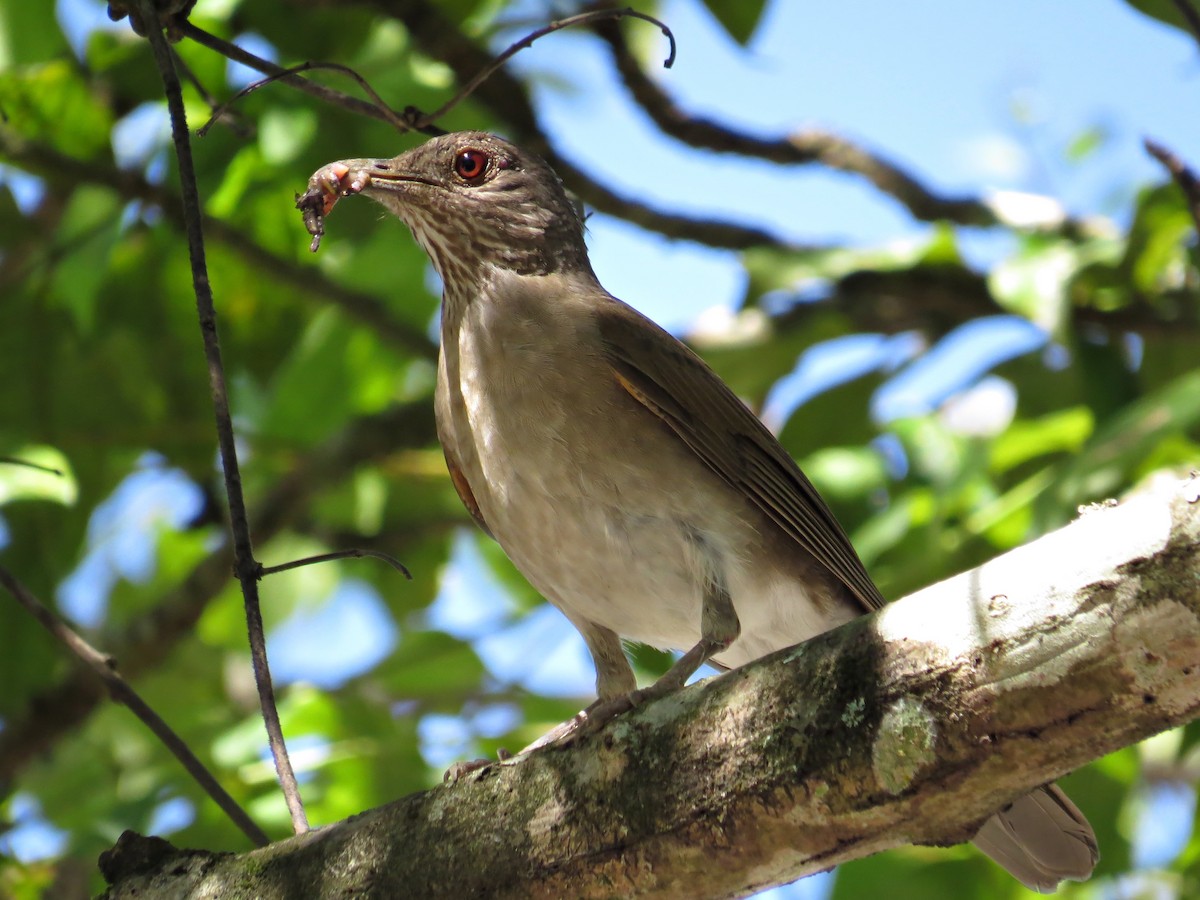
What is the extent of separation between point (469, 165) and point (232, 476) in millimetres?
2315

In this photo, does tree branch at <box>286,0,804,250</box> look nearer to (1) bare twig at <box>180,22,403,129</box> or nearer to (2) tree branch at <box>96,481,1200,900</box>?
(1) bare twig at <box>180,22,403,129</box>

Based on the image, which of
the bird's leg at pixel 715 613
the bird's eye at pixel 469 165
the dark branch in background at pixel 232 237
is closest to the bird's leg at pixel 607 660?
the bird's leg at pixel 715 613

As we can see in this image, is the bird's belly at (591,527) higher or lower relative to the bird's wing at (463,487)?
lower

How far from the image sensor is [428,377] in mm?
7215

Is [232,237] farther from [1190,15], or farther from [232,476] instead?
[1190,15]

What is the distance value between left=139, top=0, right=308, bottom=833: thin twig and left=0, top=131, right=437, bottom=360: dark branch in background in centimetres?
205

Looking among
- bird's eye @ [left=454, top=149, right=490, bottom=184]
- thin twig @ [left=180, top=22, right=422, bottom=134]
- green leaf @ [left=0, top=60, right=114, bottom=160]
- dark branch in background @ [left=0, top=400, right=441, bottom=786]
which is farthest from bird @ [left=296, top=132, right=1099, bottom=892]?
dark branch in background @ [left=0, top=400, right=441, bottom=786]

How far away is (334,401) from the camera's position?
5.98 metres

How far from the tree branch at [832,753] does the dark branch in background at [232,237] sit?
2751 millimetres

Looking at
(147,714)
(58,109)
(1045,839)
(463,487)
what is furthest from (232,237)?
(1045,839)

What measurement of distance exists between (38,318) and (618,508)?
339 centimetres

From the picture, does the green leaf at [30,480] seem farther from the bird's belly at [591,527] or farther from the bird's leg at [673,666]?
the bird's leg at [673,666]

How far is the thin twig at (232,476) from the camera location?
266 cm

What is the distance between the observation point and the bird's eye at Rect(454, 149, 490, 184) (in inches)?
185
